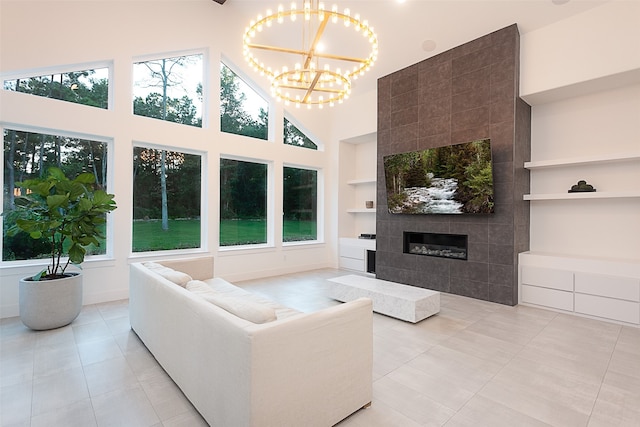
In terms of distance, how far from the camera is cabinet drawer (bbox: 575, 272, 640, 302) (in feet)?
12.3

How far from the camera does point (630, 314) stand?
3.77 metres

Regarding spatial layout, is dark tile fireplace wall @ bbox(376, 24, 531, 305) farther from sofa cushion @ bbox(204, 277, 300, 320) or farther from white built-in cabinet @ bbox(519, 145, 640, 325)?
sofa cushion @ bbox(204, 277, 300, 320)

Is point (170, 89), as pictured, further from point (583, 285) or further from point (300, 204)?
point (583, 285)

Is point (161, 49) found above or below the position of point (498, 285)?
above

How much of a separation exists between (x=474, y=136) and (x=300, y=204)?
386 centimetres

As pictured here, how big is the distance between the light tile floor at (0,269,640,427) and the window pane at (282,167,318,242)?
353cm

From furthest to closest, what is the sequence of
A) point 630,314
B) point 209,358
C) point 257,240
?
point 257,240, point 630,314, point 209,358

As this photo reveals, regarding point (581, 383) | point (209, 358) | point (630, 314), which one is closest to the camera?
point (209, 358)

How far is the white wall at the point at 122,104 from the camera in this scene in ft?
13.0

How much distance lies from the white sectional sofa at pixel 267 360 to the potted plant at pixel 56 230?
6.61 ft

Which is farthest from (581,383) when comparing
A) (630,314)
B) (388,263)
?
(388,263)

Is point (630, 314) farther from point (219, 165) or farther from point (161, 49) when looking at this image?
point (161, 49)

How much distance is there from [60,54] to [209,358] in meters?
4.77

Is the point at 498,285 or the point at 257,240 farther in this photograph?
the point at 257,240
